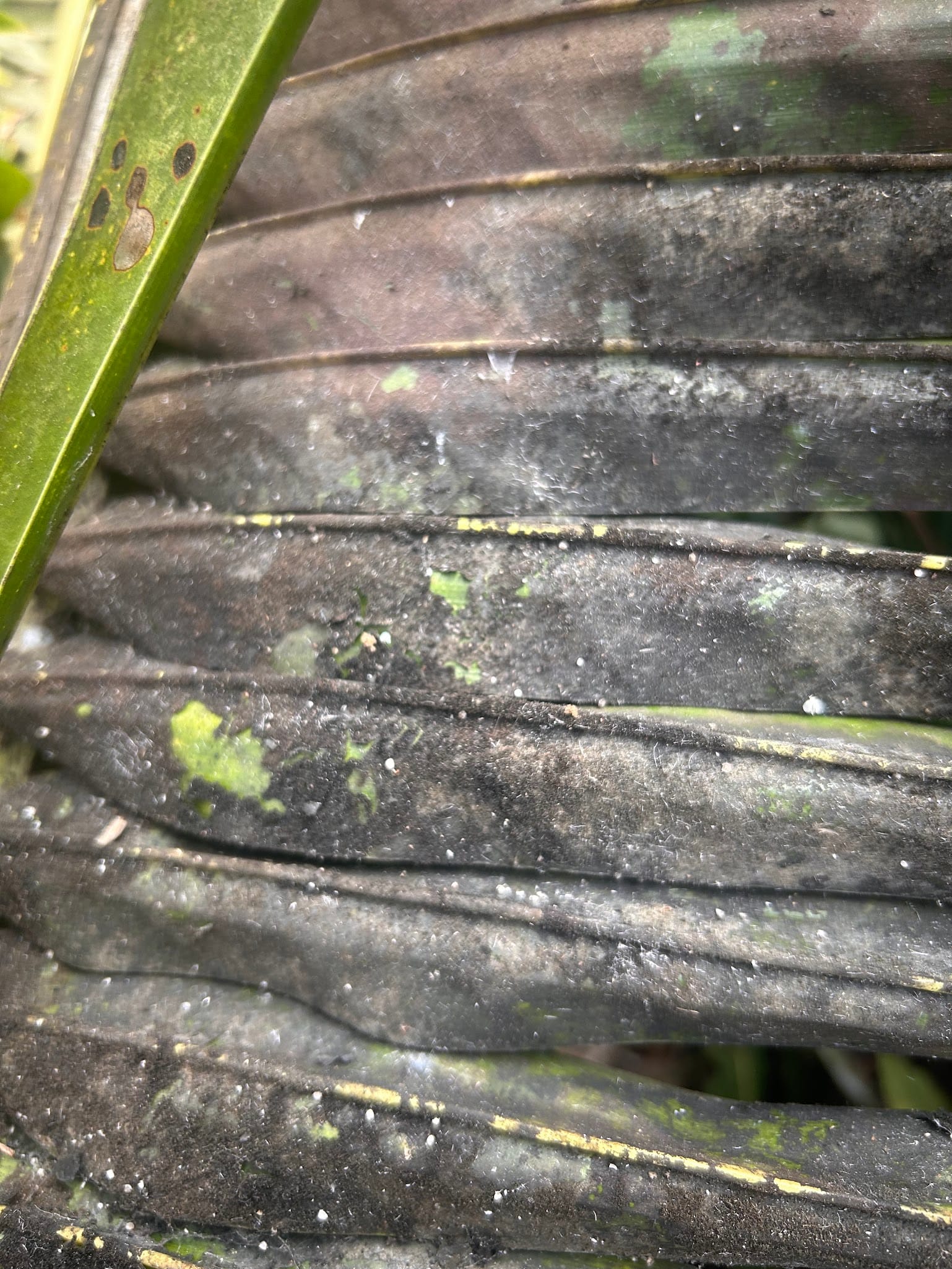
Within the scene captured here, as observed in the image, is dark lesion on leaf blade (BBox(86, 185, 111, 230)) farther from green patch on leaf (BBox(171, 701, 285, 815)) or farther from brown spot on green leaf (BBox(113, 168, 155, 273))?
green patch on leaf (BBox(171, 701, 285, 815))

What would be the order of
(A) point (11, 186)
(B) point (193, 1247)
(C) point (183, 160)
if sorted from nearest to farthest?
(C) point (183, 160) → (B) point (193, 1247) → (A) point (11, 186)

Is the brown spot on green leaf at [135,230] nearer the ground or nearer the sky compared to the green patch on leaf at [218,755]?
nearer the sky

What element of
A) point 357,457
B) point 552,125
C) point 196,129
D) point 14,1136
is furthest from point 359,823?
point 552,125

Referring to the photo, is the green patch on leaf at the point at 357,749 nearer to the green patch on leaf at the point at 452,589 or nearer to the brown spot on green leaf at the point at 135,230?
the green patch on leaf at the point at 452,589

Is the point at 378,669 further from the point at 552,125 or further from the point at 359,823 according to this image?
the point at 552,125

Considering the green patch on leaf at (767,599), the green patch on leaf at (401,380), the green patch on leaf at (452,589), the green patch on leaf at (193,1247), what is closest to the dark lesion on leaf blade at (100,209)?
the green patch on leaf at (401,380)

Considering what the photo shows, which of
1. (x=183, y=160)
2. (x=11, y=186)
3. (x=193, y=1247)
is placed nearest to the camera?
(x=183, y=160)

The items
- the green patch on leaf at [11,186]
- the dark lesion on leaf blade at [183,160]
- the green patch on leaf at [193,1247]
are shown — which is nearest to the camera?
the dark lesion on leaf blade at [183,160]

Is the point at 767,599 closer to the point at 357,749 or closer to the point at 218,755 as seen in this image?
the point at 357,749

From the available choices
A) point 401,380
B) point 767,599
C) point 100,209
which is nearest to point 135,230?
point 100,209

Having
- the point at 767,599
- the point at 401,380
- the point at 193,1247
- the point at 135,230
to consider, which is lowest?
the point at 193,1247

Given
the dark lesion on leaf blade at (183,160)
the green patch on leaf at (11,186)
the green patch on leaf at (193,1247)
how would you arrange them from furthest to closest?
1. the green patch on leaf at (11,186)
2. the green patch on leaf at (193,1247)
3. the dark lesion on leaf blade at (183,160)
